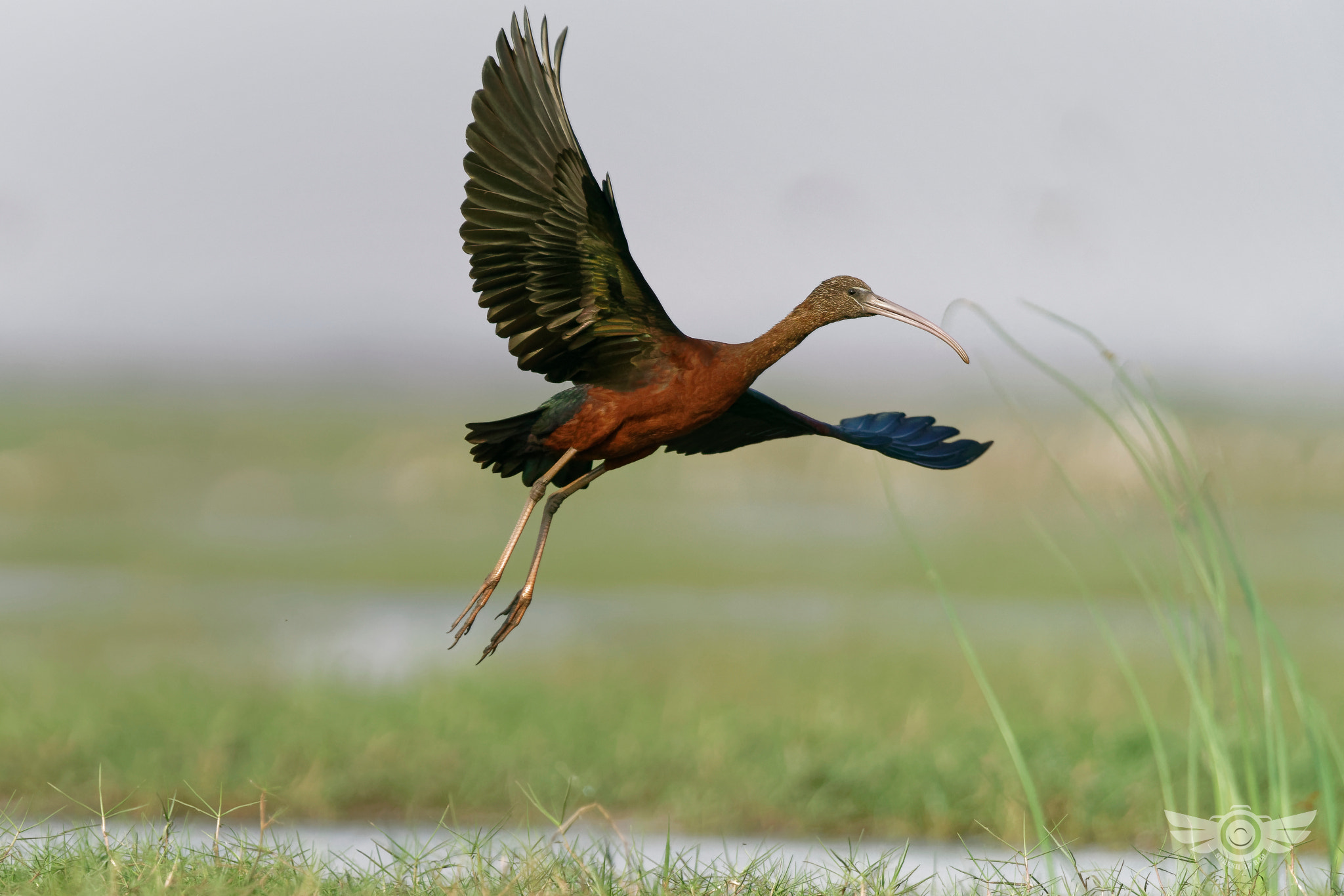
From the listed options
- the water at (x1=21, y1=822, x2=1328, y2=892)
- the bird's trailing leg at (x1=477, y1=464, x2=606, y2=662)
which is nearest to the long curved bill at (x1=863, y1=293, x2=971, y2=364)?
the bird's trailing leg at (x1=477, y1=464, x2=606, y2=662)

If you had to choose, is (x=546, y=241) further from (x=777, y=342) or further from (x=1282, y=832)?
(x=1282, y=832)

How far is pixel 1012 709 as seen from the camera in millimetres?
6742

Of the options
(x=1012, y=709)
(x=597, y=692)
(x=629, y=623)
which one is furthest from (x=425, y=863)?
(x=629, y=623)

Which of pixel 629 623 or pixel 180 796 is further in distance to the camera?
pixel 629 623

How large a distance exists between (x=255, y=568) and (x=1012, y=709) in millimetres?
8133

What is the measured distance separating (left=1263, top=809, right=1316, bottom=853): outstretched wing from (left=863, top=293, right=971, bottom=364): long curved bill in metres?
1.69

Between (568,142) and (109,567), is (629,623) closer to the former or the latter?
(109,567)

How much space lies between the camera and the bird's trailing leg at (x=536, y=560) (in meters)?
2.25

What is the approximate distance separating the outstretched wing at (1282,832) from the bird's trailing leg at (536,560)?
211 centimetres

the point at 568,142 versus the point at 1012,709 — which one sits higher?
the point at 568,142

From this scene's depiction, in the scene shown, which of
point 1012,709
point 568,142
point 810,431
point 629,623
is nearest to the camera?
point 568,142

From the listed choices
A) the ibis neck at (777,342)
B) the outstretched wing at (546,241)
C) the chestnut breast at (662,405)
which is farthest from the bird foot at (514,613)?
the ibis neck at (777,342)

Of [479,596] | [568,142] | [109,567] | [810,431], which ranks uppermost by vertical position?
[568,142]

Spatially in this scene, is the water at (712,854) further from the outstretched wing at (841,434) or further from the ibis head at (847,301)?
the ibis head at (847,301)
